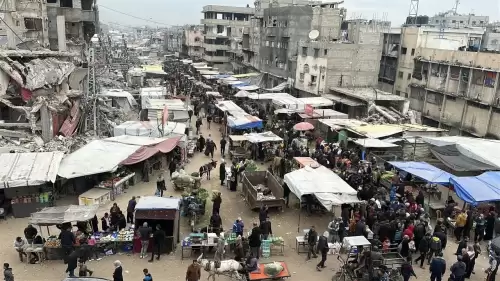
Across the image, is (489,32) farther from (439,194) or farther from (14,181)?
(14,181)

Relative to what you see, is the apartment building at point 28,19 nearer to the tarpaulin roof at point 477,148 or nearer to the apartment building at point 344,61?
the apartment building at point 344,61

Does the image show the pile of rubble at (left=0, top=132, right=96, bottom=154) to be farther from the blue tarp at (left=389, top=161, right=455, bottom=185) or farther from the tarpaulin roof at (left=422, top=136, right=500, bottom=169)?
the tarpaulin roof at (left=422, top=136, right=500, bottom=169)

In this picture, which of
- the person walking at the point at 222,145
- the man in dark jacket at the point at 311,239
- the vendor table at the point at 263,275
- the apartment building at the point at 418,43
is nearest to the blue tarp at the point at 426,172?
the man in dark jacket at the point at 311,239

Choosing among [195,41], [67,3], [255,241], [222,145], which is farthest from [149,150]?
[195,41]

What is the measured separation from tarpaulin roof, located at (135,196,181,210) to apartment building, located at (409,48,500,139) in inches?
977

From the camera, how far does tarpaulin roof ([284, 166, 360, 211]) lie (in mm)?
13461

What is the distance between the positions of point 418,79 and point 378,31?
18.4 ft

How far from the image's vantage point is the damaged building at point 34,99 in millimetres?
21109

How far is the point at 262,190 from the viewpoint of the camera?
54.0ft

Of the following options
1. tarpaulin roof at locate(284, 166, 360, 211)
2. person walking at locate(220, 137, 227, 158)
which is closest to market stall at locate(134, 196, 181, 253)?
tarpaulin roof at locate(284, 166, 360, 211)

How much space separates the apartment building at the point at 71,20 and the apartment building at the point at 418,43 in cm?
3073

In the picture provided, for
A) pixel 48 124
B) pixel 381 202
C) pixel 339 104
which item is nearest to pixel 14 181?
pixel 48 124

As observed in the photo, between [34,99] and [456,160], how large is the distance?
22574 mm

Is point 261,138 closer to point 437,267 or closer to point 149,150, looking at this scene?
point 149,150
